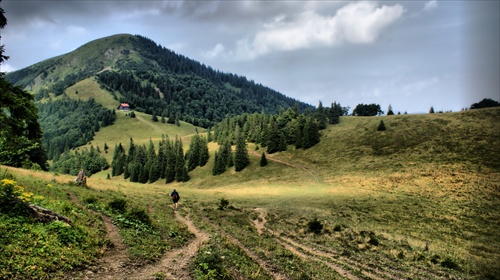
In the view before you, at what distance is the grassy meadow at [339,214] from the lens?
16.8m

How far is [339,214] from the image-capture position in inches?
1582

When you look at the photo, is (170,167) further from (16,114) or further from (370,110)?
(370,110)

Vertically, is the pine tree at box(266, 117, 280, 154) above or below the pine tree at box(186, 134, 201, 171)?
above

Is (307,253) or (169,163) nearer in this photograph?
(307,253)

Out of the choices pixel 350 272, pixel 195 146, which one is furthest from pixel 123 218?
pixel 195 146

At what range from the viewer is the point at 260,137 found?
405 ft

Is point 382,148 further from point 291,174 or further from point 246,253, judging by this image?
point 246,253

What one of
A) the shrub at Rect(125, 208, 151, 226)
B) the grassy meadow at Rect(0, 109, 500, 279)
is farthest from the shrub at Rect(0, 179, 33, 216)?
the shrub at Rect(125, 208, 151, 226)

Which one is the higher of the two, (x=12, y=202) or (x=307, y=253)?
(x=12, y=202)

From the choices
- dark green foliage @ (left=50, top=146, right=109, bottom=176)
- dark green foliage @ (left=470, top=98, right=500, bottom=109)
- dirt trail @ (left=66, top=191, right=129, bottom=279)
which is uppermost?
dark green foliage @ (left=470, top=98, right=500, bottom=109)

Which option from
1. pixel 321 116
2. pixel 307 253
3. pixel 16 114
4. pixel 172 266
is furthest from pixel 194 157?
pixel 172 266

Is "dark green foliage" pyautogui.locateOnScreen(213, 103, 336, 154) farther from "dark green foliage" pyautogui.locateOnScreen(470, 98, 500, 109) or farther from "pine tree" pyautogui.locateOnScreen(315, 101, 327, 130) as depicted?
"dark green foliage" pyautogui.locateOnScreen(470, 98, 500, 109)

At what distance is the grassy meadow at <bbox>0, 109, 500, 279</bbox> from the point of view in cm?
1681

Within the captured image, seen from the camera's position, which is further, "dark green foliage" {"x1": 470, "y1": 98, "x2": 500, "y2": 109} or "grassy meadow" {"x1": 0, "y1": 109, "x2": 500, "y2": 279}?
"dark green foliage" {"x1": 470, "y1": 98, "x2": 500, "y2": 109}
